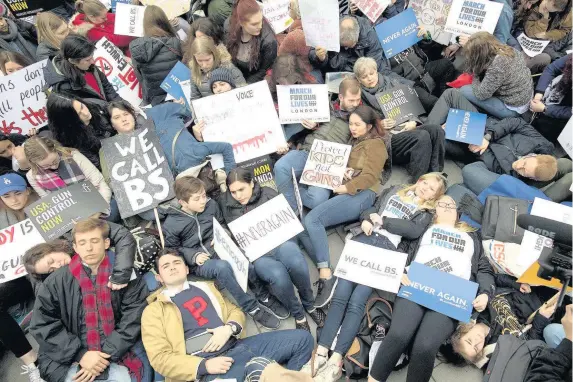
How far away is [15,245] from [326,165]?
9.75 ft

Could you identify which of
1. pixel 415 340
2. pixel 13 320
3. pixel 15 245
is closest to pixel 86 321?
pixel 13 320

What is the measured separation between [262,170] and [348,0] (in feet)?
8.44

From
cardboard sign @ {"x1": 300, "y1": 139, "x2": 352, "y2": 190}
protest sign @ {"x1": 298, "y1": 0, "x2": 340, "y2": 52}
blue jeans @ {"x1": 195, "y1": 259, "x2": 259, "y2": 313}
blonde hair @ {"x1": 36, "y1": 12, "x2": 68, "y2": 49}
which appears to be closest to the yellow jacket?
blue jeans @ {"x1": 195, "y1": 259, "x2": 259, "y2": 313}

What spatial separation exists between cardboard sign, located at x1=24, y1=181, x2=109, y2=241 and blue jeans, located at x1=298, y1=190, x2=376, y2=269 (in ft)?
6.47

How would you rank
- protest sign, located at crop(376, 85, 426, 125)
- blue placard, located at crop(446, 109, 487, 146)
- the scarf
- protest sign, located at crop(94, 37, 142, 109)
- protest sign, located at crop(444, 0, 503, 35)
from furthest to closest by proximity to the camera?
protest sign, located at crop(94, 37, 142, 109) < protest sign, located at crop(444, 0, 503, 35) < protest sign, located at crop(376, 85, 426, 125) < blue placard, located at crop(446, 109, 487, 146) < the scarf

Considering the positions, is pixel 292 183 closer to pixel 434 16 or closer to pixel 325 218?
pixel 325 218

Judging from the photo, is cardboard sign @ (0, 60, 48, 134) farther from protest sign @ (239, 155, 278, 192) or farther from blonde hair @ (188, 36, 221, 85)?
protest sign @ (239, 155, 278, 192)

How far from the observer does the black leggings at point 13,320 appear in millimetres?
3896

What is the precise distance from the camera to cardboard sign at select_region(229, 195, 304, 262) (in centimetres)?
417

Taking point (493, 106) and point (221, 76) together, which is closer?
point (493, 106)

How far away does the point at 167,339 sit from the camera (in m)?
3.71

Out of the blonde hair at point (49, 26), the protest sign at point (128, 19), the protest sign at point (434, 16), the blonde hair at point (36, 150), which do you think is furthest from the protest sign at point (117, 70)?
the protest sign at point (434, 16)

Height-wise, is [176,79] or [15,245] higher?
[176,79]

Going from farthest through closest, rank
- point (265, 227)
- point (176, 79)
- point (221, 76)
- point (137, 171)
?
point (176, 79) < point (221, 76) < point (137, 171) < point (265, 227)
